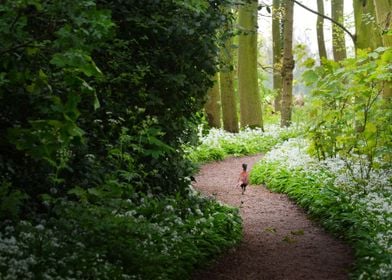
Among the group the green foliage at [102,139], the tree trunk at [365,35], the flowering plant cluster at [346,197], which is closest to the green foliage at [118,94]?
the green foliage at [102,139]

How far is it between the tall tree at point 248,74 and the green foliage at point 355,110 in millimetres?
7912

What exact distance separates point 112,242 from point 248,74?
15303 millimetres

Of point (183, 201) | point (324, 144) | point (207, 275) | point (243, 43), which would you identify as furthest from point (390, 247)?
point (243, 43)

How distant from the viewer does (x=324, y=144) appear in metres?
11.8

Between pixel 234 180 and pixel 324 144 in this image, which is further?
pixel 234 180

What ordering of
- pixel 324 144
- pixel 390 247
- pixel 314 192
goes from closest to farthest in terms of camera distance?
pixel 390 247, pixel 314 192, pixel 324 144

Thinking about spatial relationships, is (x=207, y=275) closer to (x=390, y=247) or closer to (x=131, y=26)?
(x=390, y=247)

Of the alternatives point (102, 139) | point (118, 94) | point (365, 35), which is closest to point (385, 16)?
point (365, 35)

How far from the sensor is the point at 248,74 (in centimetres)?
1992

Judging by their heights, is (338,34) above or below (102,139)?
above

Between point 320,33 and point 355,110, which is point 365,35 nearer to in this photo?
point 355,110

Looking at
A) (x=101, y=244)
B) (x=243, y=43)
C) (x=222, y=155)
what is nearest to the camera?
(x=101, y=244)

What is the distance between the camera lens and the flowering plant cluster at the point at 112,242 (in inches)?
186

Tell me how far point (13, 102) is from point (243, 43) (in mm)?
15053
